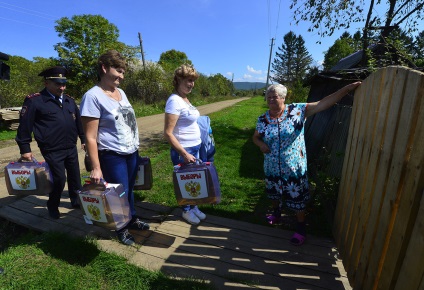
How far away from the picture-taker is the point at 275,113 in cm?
268

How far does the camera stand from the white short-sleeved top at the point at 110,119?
2.28 m

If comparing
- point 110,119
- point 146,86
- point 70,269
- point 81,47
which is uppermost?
point 81,47

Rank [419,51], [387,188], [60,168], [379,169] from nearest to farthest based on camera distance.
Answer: [387,188]
[379,169]
[60,168]
[419,51]

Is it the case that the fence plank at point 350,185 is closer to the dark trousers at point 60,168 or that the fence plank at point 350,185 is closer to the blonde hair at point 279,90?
the blonde hair at point 279,90

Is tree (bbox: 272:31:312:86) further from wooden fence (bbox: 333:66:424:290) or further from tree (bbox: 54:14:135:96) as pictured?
wooden fence (bbox: 333:66:424:290)

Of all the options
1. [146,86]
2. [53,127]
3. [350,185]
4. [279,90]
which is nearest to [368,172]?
[350,185]

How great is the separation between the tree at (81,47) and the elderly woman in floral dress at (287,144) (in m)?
29.4

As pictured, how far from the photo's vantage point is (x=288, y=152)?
266 centimetres

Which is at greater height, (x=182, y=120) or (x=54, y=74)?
(x=54, y=74)

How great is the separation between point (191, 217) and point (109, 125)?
1.57m

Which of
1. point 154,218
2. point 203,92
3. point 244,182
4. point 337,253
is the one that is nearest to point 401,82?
point 337,253

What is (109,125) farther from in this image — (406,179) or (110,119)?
(406,179)

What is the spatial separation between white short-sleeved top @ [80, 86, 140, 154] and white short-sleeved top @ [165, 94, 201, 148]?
44cm

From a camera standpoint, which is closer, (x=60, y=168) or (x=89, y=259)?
(x=89, y=259)
